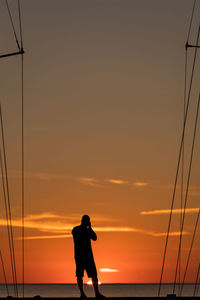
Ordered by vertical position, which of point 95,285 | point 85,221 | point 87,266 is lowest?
point 95,285

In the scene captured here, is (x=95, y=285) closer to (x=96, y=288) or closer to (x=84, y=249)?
(x=96, y=288)

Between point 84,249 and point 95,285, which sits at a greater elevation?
point 84,249

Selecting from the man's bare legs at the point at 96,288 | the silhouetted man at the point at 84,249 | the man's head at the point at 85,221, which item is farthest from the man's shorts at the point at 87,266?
the man's head at the point at 85,221

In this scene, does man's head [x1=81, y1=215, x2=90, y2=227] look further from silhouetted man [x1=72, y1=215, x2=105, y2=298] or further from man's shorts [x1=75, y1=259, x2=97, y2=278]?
man's shorts [x1=75, y1=259, x2=97, y2=278]

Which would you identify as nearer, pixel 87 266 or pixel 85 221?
pixel 85 221

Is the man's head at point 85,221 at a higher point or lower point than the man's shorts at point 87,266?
higher

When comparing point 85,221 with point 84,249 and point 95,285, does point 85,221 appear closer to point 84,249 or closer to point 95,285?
point 84,249

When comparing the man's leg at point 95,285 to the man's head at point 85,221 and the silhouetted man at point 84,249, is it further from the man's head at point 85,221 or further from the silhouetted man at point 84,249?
the man's head at point 85,221

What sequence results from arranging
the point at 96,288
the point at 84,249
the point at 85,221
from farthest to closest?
the point at 84,249 < the point at 85,221 < the point at 96,288

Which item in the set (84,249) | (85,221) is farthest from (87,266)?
(85,221)

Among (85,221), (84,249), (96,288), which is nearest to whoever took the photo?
(96,288)

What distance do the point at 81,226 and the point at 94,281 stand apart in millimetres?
2320

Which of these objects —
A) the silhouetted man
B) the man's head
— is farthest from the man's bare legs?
the man's head

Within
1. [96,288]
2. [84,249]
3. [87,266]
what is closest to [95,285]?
[96,288]
